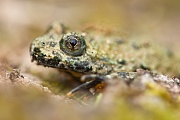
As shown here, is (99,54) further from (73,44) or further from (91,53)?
(73,44)

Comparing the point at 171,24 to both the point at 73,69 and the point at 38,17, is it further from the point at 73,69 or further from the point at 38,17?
the point at 73,69

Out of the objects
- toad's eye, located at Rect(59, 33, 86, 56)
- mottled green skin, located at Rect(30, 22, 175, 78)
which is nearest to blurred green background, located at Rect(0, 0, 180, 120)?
mottled green skin, located at Rect(30, 22, 175, 78)

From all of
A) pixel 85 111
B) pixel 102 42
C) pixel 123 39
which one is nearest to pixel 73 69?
pixel 102 42

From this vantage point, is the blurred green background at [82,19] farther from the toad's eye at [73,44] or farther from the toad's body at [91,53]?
the toad's eye at [73,44]

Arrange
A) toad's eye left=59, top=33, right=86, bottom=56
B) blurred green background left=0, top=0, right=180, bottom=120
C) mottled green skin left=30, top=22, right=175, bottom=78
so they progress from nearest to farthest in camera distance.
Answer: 1. toad's eye left=59, top=33, right=86, bottom=56
2. mottled green skin left=30, top=22, right=175, bottom=78
3. blurred green background left=0, top=0, right=180, bottom=120

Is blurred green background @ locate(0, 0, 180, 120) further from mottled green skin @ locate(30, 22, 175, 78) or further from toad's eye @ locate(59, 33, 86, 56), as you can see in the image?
toad's eye @ locate(59, 33, 86, 56)

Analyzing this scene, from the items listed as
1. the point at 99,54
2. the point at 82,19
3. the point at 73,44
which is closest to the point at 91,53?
the point at 99,54
